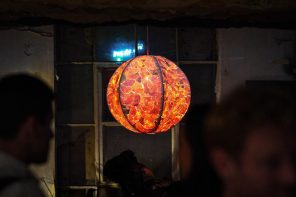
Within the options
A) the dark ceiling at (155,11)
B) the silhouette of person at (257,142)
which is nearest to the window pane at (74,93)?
the dark ceiling at (155,11)

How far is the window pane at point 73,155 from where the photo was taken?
6812 mm

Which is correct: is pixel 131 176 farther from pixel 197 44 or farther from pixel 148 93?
pixel 197 44

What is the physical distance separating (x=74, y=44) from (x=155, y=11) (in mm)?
1797

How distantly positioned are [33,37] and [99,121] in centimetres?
147

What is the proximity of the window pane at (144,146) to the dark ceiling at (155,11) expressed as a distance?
1651 mm

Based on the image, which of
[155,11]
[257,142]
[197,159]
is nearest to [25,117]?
[197,159]

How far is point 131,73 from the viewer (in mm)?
4430

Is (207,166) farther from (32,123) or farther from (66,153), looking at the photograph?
(66,153)

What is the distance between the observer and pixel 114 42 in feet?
22.3

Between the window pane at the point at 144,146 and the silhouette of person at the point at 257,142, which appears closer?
the silhouette of person at the point at 257,142

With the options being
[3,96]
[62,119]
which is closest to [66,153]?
[62,119]

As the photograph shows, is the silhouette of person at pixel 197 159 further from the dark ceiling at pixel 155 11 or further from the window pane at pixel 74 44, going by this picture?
the window pane at pixel 74 44

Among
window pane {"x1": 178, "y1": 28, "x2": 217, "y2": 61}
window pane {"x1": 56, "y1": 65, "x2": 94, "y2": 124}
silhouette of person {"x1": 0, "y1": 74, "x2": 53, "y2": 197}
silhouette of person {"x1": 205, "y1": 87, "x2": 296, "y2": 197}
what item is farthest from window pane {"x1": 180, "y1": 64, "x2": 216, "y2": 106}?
silhouette of person {"x1": 205, "y1": 87, "x2": 296, "y2": 197}

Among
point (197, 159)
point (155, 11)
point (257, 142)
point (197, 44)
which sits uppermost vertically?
point (155, 11)
